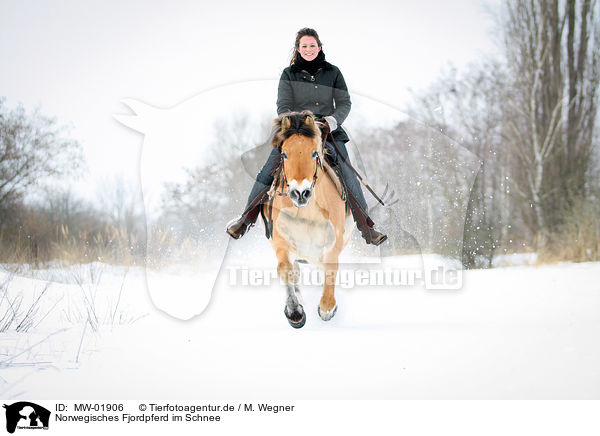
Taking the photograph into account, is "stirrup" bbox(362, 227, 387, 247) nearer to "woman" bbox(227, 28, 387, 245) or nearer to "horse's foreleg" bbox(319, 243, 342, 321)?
"woman" bbox(227, 28, 387, 245)

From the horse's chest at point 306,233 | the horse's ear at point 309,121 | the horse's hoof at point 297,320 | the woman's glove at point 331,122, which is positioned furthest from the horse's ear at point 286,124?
the horse's hoof at point 297,320

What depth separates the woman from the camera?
461 centimetres

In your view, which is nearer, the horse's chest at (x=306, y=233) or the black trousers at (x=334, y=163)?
the horse's chest at (x=306, y=233)

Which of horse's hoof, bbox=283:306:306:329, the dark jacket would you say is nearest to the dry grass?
the dark jacket

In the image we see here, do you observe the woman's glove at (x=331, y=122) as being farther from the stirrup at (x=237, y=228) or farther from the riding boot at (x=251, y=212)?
the stirrup at (x=237, y=228)

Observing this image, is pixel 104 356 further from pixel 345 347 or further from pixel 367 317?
pixel 367 317

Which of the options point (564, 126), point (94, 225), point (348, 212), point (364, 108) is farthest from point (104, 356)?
point (564, 126)

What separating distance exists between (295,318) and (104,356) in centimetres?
186

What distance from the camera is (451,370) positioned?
10.9 ft

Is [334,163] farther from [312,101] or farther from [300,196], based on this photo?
[300,196]

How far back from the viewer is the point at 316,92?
474cm

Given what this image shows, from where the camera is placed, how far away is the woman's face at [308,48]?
4590 mm

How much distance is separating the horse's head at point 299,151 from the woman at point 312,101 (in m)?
0.68

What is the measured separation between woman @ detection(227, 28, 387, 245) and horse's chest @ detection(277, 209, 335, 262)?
43cm
